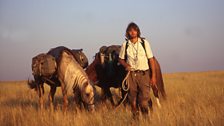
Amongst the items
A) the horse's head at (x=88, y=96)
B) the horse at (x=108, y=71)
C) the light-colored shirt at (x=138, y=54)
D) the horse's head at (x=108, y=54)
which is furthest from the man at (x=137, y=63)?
the horse's head at (x=108, y=54)

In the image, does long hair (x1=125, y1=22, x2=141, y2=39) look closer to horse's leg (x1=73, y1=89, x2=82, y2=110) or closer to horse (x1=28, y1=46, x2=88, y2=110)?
horse's leg (x1=73, y1=89, x2=82, y2=110)

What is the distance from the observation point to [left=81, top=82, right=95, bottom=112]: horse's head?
769 cm

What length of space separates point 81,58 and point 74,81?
60.1 inches

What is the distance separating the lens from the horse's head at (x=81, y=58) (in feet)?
31.0

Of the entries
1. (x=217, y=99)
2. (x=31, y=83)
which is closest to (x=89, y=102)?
(x=31, y=83)

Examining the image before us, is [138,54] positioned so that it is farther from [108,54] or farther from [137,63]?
[108,54]

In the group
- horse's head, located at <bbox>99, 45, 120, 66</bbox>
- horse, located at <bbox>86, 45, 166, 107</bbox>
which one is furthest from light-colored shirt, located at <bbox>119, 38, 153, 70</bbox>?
horse's head, located at <bbox>99, 45, 120, 66</bbox>

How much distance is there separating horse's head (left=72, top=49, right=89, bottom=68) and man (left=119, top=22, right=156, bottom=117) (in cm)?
338

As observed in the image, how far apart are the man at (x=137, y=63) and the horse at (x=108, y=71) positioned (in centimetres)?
236

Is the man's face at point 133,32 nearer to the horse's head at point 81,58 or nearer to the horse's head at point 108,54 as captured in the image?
the horse's head at point 108,54

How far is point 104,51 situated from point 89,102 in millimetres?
2085

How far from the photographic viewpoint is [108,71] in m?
8.92

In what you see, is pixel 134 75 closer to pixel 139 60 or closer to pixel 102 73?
pixel 139 60

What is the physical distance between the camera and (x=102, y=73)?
9258 millimetres
